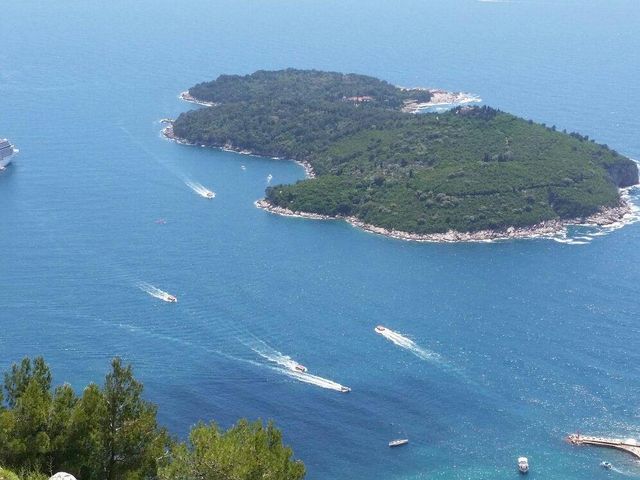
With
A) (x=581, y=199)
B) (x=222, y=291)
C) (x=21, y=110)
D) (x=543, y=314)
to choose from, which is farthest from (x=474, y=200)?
(x=21, y=110)

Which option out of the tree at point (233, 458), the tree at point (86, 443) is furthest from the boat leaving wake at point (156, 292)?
the tree at point (86, 443)

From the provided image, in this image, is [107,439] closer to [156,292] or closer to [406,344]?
[406,344]

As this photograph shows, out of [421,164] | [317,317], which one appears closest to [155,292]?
[317,317]

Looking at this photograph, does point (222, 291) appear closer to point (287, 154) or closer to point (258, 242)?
point (258, 242)

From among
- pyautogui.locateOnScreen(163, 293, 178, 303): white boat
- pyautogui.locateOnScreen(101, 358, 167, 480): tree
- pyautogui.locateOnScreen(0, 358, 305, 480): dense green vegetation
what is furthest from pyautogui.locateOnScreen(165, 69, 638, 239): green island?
pyautogui.locateOnScreen(101, 358, 167, 480): tree

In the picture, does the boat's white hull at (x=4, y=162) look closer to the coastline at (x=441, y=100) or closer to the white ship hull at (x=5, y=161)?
the white ship hull at (x=5, y=161)


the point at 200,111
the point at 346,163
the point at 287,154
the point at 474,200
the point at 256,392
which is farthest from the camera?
the point at 200,111
